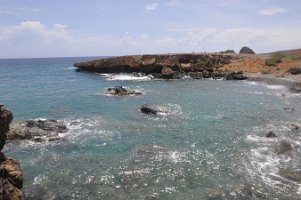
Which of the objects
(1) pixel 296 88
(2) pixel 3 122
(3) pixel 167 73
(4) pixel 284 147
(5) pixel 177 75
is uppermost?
(2) pixel 3 122

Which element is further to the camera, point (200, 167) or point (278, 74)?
point (278, 74)

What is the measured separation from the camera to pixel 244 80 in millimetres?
73250

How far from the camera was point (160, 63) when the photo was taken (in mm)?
84250

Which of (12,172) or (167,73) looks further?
(167,73)

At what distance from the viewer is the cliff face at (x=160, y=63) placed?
84062mm

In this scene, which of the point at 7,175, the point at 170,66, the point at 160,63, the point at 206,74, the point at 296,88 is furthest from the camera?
the point at 160,63

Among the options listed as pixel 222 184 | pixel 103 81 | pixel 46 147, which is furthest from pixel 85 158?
pixel 103 81

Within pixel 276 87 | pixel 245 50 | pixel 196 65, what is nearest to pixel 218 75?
pixel 196 65

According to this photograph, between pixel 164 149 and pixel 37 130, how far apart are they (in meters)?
12.4

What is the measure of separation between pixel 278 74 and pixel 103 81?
3646 cm

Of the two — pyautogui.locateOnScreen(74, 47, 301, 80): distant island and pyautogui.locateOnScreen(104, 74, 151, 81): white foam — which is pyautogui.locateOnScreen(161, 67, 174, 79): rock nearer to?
pyautogui.locateOnScreen(74, 47, 301, 80): distant island

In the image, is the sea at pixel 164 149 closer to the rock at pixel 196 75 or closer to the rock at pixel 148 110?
the rock at pixel 148 110

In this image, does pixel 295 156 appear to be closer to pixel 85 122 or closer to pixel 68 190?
pixel 68 190

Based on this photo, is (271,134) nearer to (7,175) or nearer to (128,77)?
(7,175)
